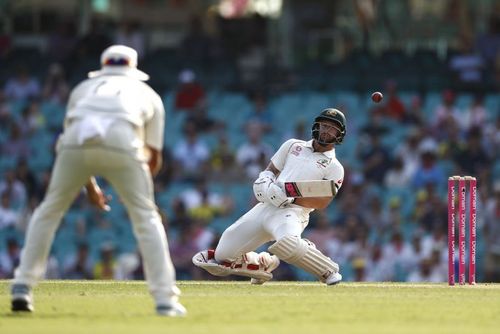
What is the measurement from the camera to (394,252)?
18109 millimetres

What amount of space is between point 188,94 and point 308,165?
10.3 m

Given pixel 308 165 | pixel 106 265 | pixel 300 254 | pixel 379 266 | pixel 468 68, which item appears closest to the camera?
pixel 300 254

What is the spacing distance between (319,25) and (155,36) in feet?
10.6

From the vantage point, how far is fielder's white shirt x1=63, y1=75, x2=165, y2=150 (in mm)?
8828

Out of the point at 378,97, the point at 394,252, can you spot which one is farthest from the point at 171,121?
the point at 378,97

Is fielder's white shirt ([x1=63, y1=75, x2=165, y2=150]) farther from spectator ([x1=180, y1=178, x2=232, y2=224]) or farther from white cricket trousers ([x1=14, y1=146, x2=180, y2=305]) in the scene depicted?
spectator ([x1=180, y1=178, x2=232, y2=224])

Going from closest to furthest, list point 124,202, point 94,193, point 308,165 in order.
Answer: point 124,202
point 94,193
point 308,165

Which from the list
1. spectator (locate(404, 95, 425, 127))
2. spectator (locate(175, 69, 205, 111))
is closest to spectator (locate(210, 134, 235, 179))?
spectator (locate(175, 69, 205, 111))

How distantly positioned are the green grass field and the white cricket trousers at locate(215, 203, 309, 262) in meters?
0.29

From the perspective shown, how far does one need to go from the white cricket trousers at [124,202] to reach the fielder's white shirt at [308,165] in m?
3.50

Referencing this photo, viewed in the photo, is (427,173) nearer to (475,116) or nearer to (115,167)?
(475,116)

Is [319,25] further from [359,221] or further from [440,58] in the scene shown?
[359,221]

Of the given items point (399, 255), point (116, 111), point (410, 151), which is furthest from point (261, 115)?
point (116, 111)

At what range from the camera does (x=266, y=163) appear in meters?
20.2
